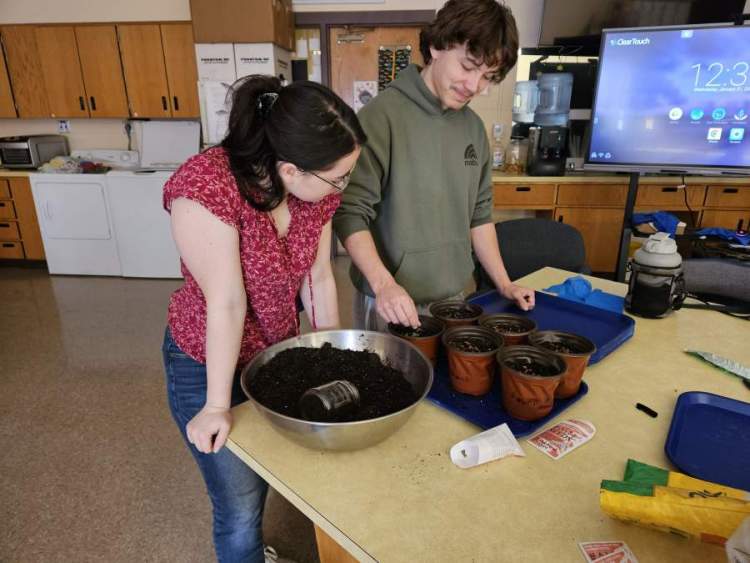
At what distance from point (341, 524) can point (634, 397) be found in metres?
0.64

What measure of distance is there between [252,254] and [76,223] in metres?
3.88

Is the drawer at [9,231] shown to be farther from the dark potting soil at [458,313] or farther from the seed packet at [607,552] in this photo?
the seed packet at [607,552]

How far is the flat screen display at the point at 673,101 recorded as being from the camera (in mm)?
2494

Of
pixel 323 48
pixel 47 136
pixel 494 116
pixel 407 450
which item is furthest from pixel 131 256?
pixel 407 450

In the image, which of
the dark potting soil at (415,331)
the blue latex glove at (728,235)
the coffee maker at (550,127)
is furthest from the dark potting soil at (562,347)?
the coffee maker at (550,127)

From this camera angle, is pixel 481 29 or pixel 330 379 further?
pixel 481 29

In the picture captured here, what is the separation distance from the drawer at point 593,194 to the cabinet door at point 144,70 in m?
3.32

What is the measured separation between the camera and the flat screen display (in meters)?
2.49

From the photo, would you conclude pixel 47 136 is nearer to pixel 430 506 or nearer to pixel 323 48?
pixel 323 48

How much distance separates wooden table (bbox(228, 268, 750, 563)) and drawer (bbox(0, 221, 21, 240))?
449 centimetres

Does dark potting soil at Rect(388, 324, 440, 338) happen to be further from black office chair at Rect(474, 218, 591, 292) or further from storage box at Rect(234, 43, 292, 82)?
storage box at Rect(234, 43, 292, 82)

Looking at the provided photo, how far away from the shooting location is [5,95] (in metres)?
4.21

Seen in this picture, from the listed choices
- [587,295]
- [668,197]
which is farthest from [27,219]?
[668,197]

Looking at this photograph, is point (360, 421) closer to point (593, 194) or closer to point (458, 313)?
point (458, 313)
